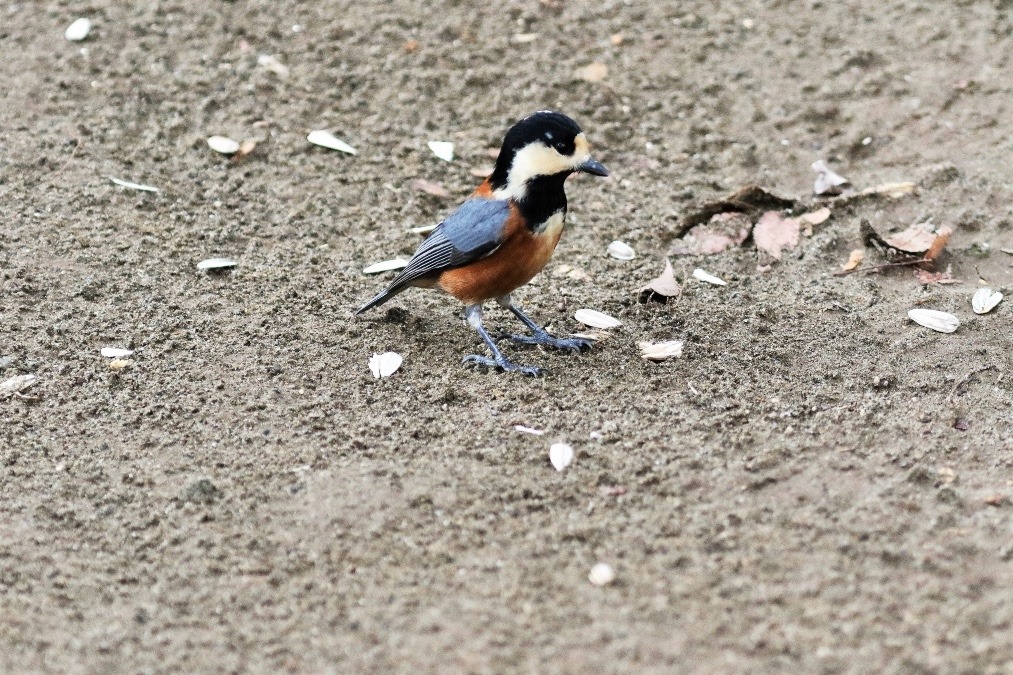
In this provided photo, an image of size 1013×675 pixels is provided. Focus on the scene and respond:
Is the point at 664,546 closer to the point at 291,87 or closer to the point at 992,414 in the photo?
the point at 992,414

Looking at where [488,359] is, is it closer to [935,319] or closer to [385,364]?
[385,364]

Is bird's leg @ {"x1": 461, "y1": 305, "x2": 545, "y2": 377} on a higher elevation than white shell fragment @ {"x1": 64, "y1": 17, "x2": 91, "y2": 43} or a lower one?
lower

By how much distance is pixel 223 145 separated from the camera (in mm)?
5512

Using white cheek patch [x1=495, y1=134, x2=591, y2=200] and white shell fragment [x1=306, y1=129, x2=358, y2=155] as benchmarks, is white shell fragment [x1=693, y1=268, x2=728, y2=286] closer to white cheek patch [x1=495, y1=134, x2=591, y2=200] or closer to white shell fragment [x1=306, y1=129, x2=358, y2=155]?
white cheek patch [x1=495, y1=134, x2=591, y2=200]

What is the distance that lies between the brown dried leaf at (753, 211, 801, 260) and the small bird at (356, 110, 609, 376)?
3.63 feet

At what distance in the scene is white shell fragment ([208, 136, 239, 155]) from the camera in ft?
18.0

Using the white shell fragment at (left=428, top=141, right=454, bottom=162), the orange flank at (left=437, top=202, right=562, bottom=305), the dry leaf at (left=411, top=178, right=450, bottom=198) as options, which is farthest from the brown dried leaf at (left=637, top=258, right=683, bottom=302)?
the white shell fragment at (left=428, top=141, right=454, bottom=162)

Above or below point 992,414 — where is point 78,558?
below

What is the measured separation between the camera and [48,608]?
2.99 meters

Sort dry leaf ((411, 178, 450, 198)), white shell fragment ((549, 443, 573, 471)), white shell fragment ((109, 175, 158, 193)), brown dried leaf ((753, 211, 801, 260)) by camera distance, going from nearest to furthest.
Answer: white shell fragment ((549, 443, 573, 471)), brown dried leaf ((753, 211, 801, 260)), white shell fragment ((109, 175, 158, 193)), dry leaf ((411, 178, 450, 198))

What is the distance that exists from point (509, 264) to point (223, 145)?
6.85 ft

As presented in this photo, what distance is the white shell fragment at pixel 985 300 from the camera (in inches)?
169

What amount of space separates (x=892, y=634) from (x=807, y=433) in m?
0.94

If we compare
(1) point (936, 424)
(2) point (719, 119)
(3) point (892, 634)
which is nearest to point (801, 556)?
(3) point (892, 634)
